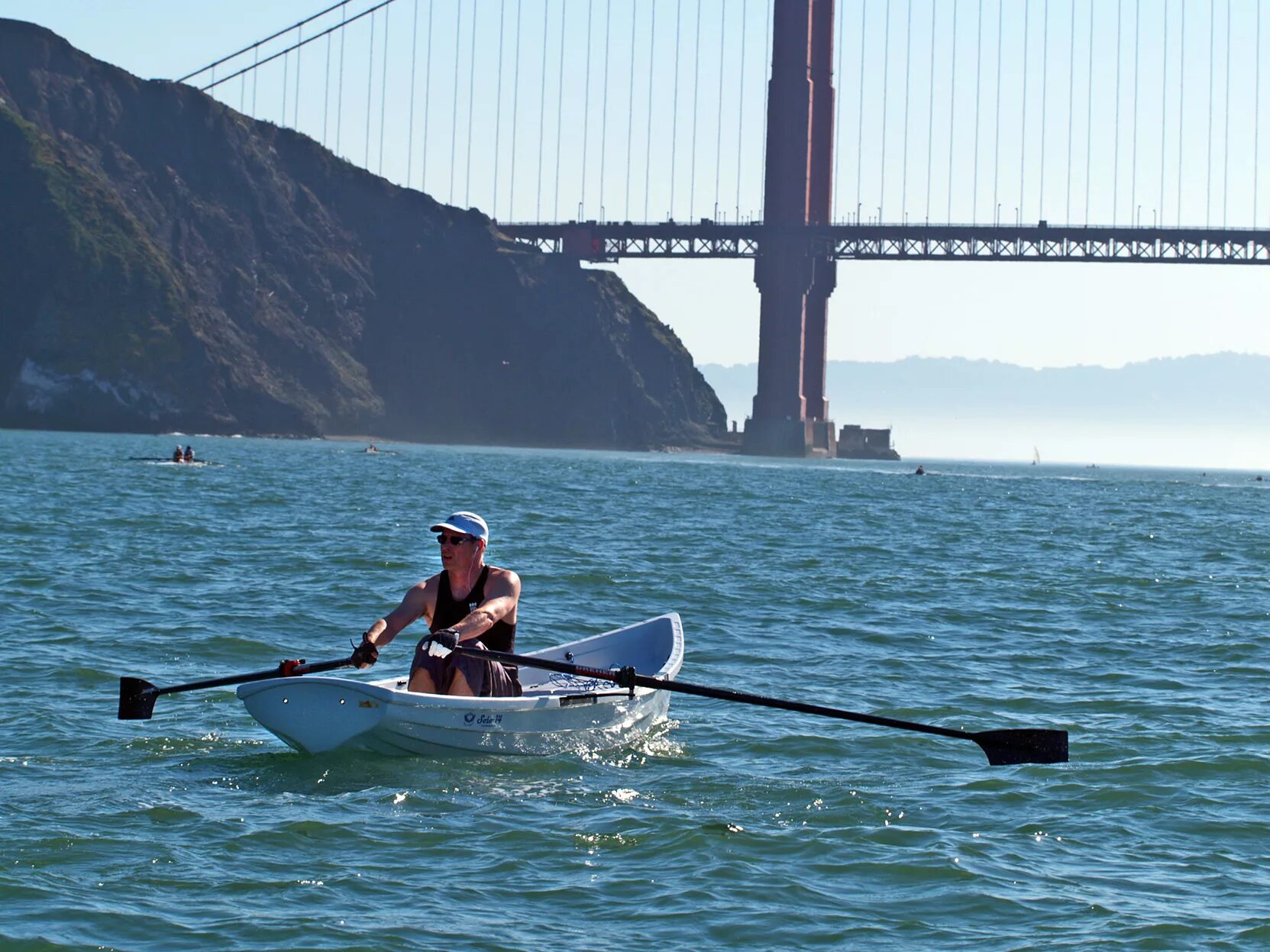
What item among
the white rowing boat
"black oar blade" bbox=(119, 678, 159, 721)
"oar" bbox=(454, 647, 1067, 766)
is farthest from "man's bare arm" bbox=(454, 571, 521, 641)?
"black oar blade" bbox=(119, 678, 159, 721)

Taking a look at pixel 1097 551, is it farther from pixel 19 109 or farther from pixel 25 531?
pixel 19 109

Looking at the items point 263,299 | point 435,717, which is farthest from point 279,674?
point 263,299

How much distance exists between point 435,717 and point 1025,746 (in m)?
4.02

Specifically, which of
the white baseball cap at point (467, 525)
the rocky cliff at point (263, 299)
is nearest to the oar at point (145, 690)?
the white baseball cap at point (467, 525)

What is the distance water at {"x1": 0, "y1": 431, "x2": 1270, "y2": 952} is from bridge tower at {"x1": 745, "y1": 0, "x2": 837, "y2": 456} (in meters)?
122

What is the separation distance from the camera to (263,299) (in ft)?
516

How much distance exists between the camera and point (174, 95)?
526 ft

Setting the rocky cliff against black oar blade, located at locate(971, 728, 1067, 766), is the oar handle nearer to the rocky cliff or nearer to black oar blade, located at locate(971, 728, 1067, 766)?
black oar blade, located at locate(971, 728, 1067, 766)

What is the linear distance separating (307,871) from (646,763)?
375cm

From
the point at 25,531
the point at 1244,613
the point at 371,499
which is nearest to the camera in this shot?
the point at 1244,613

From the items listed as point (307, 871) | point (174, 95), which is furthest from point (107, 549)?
point (174, 95)

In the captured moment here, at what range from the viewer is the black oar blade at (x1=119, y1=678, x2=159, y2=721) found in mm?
12125

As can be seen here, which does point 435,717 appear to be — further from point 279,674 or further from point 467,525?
point 467,525

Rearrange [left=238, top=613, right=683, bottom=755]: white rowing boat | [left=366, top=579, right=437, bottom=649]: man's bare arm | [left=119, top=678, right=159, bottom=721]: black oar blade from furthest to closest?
[left=119, top=678, right=159, bottom=721]: black oar blade → [left=366, top=579, right=437, bottom=649]: man's bare arm → [left=238, top=613, right=683, bottom=755]: white rowing boat
